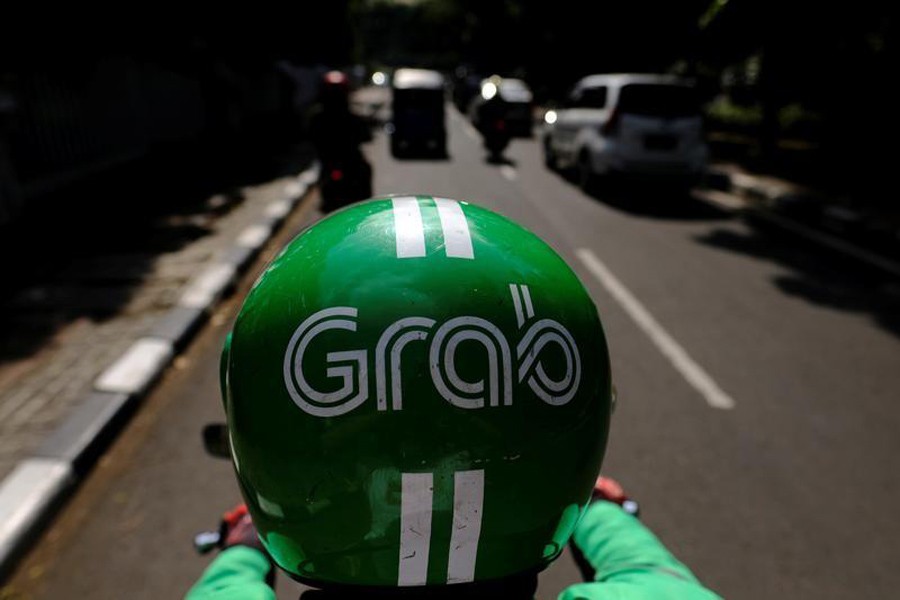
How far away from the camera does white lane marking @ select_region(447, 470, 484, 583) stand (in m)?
1.13

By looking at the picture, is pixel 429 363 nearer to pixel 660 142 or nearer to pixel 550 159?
pixel 660 142

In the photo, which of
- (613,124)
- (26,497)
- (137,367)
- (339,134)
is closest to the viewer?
(26,497)

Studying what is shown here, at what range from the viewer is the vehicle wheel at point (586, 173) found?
34.8ft

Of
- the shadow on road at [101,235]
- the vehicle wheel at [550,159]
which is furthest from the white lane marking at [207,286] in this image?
the vehicle wheel at [550,159]

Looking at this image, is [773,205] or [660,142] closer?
[660,142]

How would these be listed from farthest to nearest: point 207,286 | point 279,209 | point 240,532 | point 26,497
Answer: point 279,209 < point 207,286 < point 26,497 < point 240,532

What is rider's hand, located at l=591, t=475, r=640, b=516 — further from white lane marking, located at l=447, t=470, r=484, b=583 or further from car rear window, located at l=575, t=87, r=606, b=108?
car rear window, located at l=575, t=87, r=606, b=108

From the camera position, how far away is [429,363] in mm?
1099

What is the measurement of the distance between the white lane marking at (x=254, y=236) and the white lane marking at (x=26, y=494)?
399cm

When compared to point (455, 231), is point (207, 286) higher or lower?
lower

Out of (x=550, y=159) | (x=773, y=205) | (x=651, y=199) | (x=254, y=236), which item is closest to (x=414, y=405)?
(x=254, y=236)

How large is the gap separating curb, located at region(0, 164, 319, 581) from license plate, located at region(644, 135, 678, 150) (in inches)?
256

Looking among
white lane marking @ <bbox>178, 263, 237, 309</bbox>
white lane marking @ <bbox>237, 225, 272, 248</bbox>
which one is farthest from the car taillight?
white lane marking @ <bbox>178, 263, 237, 309</bbox>

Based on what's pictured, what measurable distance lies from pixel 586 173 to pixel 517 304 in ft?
32.9
